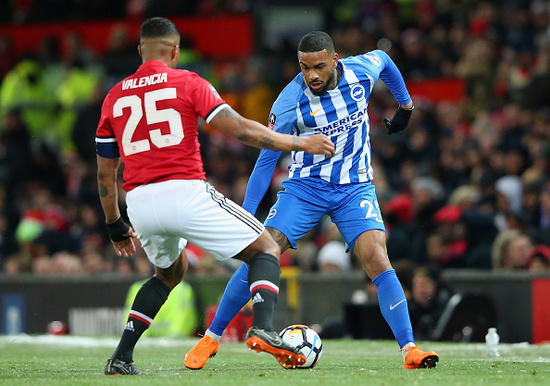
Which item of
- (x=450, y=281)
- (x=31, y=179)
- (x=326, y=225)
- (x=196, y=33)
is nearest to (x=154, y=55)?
(x=450, y=281)

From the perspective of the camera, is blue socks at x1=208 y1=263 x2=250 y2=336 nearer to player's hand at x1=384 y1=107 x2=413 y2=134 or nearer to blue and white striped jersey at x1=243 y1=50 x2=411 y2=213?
blue and white striped jersey at x1=243 y1=50 x2=411 y2=213

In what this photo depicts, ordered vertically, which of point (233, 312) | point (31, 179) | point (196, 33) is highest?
point (196, 33)

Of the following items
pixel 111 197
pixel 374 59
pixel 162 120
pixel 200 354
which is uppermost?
pixel 374 59

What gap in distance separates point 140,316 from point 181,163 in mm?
1111

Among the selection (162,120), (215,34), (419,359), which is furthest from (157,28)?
(215,34)

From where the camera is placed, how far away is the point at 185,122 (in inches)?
230

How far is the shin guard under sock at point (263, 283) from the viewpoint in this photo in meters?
5.81

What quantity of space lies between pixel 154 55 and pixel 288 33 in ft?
43.7

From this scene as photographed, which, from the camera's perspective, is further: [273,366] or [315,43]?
[273,366]

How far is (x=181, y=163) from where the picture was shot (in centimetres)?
583

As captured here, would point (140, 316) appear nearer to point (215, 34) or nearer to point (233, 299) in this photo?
point (233, 299)

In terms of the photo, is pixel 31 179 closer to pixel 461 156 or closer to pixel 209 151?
pixel 209 151

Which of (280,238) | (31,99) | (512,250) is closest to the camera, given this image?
(280,238)

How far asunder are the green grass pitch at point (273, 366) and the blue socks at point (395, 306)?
28 cm
